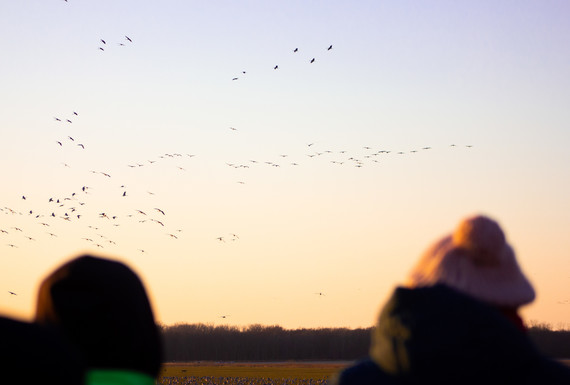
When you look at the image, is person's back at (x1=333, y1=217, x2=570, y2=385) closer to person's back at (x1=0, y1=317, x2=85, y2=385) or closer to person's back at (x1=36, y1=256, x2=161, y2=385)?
person's back at (x1=36, y1=256, x2=161, y2=385)

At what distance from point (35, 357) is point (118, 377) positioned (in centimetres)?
75

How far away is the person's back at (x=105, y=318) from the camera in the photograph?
112 inches

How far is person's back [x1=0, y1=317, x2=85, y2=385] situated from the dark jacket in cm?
82

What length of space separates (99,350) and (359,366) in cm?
70

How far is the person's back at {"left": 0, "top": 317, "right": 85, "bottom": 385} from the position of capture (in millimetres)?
2037

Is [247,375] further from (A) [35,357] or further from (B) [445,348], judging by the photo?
(A) [35,357]

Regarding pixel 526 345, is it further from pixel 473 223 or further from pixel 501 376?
pixel 473 223

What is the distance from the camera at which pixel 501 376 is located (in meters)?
2.59

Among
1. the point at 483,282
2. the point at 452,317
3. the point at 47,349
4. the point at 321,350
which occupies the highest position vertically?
the point at 321,350

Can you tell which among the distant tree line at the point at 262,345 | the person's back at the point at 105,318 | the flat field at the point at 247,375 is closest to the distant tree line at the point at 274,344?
the distant tree line at the point at 262,345

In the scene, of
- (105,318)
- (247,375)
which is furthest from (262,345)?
(105,318)

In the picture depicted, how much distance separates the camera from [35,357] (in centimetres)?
207

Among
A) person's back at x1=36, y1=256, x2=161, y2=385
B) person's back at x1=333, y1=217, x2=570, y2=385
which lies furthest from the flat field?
person's back at x1=333, y1=217, x2=570, y2=385

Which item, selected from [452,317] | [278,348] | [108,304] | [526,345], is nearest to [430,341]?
[452,317]
